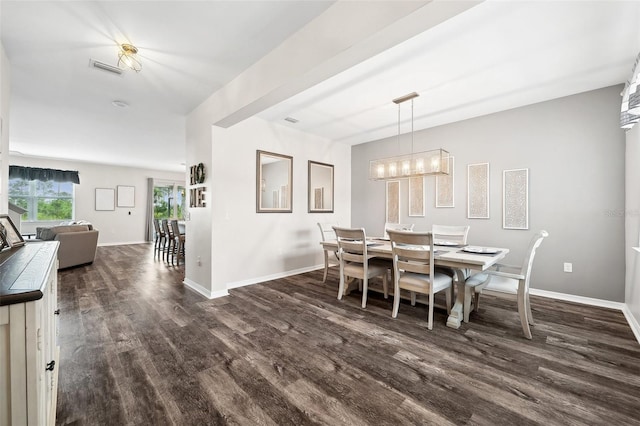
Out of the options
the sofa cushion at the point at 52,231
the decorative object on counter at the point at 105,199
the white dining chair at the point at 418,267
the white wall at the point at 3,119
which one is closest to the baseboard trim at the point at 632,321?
the white dining chair at the point at 418,267

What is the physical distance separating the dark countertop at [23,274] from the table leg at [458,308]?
295 cm

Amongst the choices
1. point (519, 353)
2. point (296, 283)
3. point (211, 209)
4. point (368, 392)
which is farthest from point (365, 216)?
point (368, 392)

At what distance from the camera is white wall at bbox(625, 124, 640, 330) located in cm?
259

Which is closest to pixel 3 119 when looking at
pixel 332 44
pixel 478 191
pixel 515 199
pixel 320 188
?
pixel 332 44

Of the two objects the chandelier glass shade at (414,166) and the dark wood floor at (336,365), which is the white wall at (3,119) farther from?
the chandelier glass shade at (414,166)

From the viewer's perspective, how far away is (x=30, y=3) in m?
1.90

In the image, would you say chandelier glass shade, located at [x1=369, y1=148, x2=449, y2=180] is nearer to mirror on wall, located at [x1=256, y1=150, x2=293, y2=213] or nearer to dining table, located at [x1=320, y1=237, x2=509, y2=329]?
dining table, located at [x1=320, y1=237, x2=509, y2=329]

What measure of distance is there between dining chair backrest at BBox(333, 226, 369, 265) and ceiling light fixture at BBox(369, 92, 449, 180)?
3.30 ft

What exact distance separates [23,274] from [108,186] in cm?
952

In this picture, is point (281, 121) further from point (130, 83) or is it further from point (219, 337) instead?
point (219, 337)

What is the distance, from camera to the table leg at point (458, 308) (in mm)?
2613

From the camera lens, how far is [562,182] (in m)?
3.48

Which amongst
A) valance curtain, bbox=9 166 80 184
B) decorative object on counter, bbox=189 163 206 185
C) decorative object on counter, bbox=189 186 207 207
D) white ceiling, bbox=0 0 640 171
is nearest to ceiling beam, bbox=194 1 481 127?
white ceiling, bbox=0 0 640 171

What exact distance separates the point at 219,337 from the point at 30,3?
2.95 m
